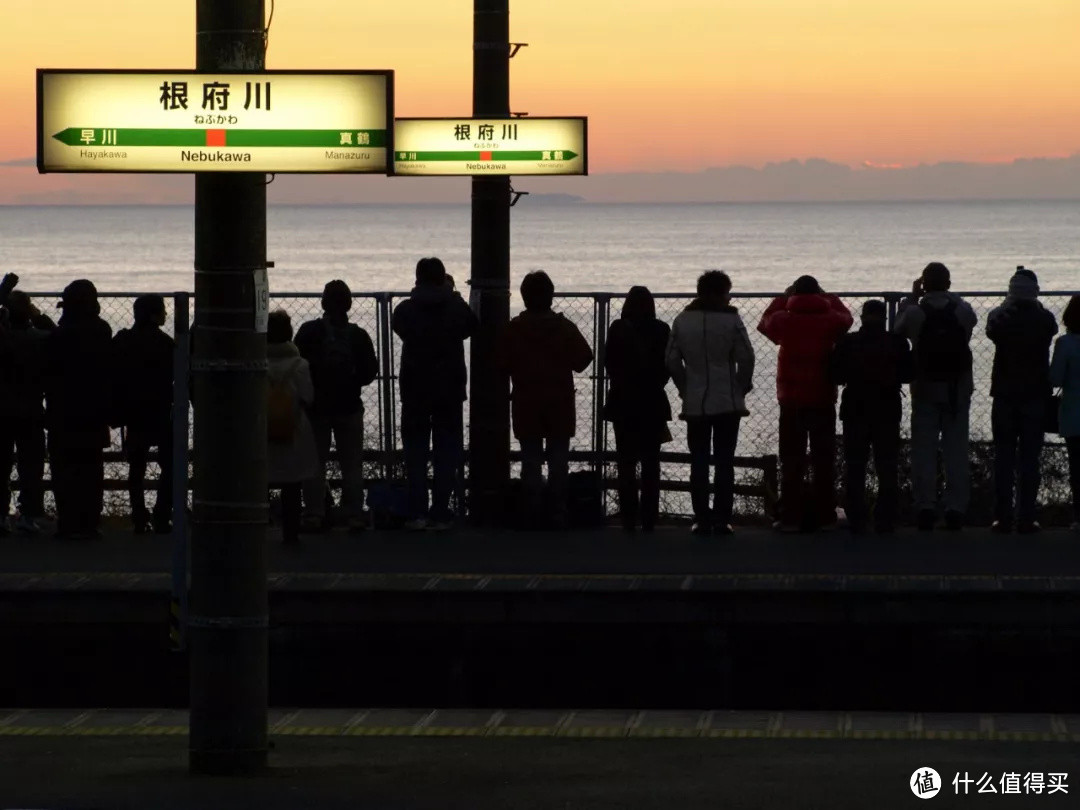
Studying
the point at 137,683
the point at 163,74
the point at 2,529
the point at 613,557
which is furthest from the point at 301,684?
the point at 163,74

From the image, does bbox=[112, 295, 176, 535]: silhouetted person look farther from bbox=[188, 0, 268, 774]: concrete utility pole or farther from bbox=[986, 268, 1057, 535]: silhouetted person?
bbox=[188, 0, 268, 774]: concrete utility pole

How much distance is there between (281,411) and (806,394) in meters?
3.24

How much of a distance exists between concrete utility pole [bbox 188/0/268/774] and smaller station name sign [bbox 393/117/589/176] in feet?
18.7

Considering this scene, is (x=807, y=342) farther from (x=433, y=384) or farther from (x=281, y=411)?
(x=281, y=411)

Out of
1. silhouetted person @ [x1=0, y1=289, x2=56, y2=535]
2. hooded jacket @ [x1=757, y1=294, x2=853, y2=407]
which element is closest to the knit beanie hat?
hooded jacket @ [x1=757, y1=294, x2=853, y2=407]

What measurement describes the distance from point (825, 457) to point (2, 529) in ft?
16.9

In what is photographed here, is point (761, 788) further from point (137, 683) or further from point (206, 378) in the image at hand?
point (137, 683)

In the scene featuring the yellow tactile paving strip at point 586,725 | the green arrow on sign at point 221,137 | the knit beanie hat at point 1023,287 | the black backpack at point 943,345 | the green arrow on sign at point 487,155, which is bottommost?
the yellow tactile paving strip at point 586,725

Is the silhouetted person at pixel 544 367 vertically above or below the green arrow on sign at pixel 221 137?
below

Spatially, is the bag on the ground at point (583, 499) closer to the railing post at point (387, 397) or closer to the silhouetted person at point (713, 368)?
the silhouetted person at point (713, 368)

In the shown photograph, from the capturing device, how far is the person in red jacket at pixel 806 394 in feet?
46.5

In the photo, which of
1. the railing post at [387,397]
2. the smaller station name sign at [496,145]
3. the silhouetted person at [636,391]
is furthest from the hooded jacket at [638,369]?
the railing post at [387,397]

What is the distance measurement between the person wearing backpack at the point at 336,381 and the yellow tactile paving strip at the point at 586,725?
3.81 meters

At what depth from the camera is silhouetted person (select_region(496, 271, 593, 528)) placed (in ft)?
46.7
